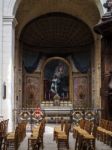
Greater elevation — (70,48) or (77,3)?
(77,3)

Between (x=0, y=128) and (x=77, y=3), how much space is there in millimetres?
16067

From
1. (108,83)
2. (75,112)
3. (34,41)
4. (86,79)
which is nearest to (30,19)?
(34,41)

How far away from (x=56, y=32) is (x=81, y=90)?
179 inches

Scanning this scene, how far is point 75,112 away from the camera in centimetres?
2247

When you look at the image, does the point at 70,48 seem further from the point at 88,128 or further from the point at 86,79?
the point at 88,128

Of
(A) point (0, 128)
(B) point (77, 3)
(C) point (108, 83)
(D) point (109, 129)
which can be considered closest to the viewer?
(C) point (108, 83)

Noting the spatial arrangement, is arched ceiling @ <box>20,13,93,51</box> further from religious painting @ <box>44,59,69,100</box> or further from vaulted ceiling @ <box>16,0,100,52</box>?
religious painting @ <box>44,59,69,100</box>

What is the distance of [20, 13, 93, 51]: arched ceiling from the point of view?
98.0ft

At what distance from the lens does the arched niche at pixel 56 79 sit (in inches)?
1210

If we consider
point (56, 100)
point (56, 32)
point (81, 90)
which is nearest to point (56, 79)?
point (81, 90)

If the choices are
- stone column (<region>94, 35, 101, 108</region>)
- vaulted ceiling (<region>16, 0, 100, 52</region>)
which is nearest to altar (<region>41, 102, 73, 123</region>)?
stone column (<region>94, 35, 101, 108</region>)

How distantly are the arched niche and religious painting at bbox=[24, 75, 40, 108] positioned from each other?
490 mm

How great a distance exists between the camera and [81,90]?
30.7m

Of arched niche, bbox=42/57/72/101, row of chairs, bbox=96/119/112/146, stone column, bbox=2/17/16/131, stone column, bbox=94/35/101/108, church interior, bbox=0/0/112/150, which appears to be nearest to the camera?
row of chairs, bbox=96/119/112/146
